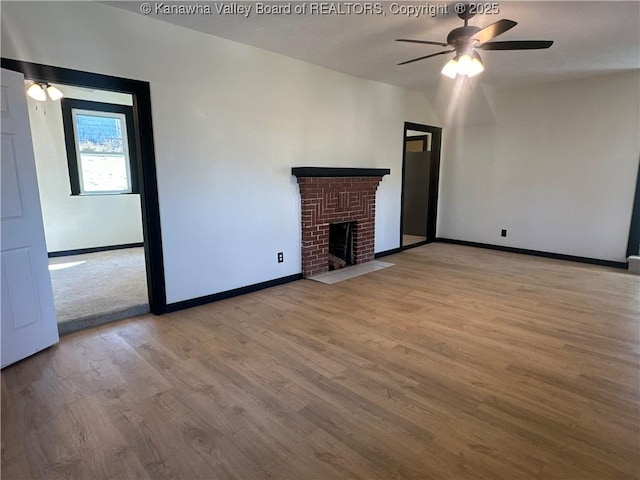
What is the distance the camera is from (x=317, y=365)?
2389 millimetres

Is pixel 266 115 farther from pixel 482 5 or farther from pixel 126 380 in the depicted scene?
pixel 126 380

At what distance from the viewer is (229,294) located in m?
3.69

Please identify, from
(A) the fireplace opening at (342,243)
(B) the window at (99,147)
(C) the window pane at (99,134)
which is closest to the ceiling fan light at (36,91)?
(B) the window at (99,147)

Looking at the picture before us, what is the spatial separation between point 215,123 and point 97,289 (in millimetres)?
2092

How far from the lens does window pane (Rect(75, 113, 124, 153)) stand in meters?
5.18

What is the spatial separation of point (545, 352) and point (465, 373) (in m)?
0.73

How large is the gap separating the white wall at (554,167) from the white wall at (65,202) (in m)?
5.60

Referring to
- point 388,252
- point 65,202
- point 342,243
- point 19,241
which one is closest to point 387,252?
point 388,252

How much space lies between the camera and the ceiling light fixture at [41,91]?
4.24 meters

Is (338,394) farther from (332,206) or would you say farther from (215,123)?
(332,206)

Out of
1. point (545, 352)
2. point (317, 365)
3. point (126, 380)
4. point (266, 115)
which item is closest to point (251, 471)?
point (317, 365)

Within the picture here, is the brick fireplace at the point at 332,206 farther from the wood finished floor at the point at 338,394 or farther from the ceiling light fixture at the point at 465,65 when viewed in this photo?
the ceiling light fixture at the point at 465,65

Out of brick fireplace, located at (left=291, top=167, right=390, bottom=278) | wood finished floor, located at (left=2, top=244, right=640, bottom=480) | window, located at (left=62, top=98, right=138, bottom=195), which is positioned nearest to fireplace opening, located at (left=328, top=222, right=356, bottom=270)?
brick fireplace, located at (left=291, top=167, right=390, bottom=278)

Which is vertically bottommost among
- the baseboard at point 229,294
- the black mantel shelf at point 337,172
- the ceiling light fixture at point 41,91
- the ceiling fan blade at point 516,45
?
the baseboard at point 229,294
